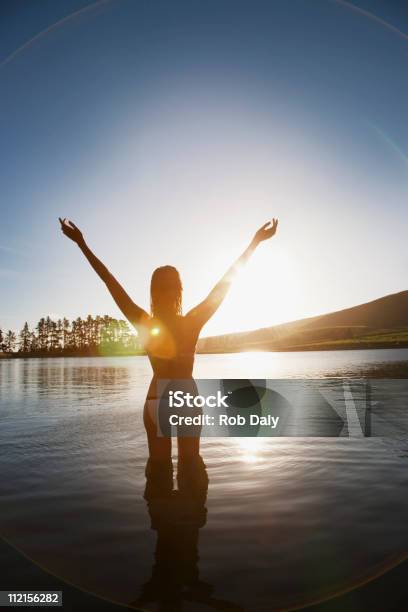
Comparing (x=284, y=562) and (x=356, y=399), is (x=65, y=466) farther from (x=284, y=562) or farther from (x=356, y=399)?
(x=356, y=399)

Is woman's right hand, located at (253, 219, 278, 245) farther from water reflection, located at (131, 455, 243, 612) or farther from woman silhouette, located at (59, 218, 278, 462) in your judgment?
water reflection, located at (131, 455, 243, 612)

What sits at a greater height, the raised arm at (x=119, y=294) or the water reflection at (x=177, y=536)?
the raised arm at (x=119, y=294)

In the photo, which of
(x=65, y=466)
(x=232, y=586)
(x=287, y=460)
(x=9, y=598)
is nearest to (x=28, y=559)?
(x=9, y=598)

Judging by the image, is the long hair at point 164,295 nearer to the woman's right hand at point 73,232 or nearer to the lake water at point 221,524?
the woman's right hand at point 73,232

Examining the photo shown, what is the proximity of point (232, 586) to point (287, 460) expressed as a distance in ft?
23.4

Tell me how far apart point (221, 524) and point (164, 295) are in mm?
3841

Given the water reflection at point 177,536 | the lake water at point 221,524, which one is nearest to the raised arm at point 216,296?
the water reflection at point 177,536

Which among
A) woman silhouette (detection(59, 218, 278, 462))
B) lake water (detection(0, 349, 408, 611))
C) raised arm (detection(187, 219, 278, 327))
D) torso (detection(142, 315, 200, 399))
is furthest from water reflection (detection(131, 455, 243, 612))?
raised arm (detection(187, 219, 278, 327))

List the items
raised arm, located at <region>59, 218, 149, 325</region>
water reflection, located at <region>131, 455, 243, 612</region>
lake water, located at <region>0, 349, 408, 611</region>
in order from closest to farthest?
water reflection, located at <region>131, 455, 243, 612</region>
lake water, located at <region>0, 349, 408, 611</region>
raised arm, located at <region>59, 218, 149, 325</region>

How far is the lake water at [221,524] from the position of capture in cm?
500

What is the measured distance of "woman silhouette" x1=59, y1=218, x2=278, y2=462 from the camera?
17.7ft

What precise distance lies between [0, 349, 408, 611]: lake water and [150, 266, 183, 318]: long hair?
324 cm

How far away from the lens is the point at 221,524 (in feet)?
22.0

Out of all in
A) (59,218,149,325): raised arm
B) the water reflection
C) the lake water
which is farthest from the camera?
(59,218,149,325): raised arm
